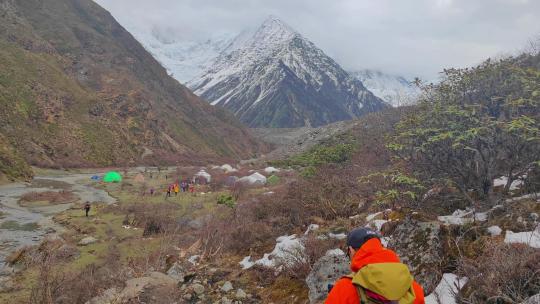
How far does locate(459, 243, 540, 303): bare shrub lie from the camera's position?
4875 millimetres

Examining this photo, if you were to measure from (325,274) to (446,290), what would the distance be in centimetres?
191

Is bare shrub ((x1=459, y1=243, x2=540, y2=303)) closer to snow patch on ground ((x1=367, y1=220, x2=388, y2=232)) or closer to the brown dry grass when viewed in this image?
snow patch on ground ((x1=367, y1=220, x2=388, y2=232))

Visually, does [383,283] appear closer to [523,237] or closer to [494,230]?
[523,237]

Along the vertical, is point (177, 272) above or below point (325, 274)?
below

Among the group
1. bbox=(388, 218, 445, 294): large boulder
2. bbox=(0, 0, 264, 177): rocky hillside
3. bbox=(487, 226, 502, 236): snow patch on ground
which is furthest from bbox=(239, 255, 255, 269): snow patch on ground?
bbox=(0, 0, 264, 177): rocky hillside

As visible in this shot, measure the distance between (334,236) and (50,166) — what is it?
2040 inches

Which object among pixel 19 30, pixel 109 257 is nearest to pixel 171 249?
pixel 109 257

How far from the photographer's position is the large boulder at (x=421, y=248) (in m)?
6.12

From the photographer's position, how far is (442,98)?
11.3 meters

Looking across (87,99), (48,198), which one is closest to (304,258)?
(48,198)

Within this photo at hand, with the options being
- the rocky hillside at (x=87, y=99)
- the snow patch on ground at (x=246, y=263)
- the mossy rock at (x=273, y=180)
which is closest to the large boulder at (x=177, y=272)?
the snow patch on ground at (x=246, y=263)

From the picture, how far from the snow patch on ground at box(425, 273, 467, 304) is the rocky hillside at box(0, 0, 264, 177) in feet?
133

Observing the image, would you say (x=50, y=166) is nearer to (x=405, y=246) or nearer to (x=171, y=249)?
(x=171, y=249)

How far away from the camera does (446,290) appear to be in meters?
5.74
